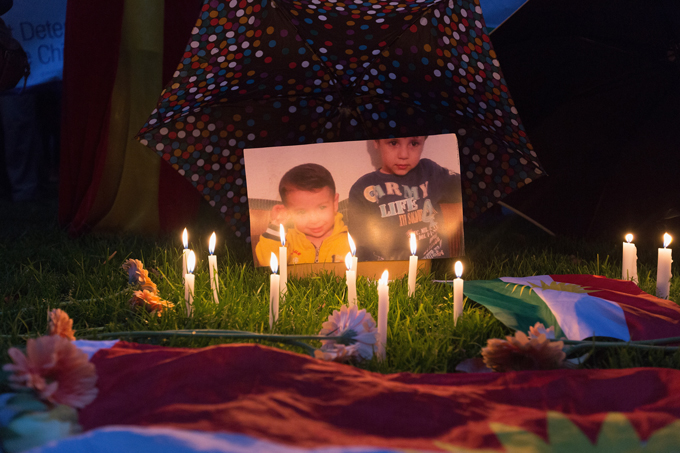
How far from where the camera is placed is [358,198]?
5.46 feet

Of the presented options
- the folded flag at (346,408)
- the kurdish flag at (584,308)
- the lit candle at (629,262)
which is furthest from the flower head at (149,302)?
the lit candle at (629,262)

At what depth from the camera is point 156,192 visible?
2.36m

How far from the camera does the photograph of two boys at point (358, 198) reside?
5.39 feet

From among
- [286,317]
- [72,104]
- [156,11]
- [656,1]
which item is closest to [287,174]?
[286,317]

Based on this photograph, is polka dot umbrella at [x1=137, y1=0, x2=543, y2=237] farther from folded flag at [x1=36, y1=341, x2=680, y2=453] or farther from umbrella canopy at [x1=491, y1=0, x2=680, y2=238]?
folded flag at [x1=36, y1=341, x2=680, y2=453]

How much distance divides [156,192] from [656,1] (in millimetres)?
2196

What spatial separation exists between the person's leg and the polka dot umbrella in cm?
244

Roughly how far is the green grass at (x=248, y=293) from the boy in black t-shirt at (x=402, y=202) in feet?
0.43

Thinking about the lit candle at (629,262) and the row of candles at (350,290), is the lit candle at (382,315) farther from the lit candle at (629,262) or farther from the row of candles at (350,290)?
the lit candle at (629,262)

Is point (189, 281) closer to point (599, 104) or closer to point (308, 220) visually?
point (308, 220)

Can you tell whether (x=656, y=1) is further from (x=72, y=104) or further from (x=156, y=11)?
(x=72, y=104)

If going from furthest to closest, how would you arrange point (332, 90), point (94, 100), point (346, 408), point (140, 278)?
point (94, 100) < point (332, 90) < point (140, 278) < point (346, 408)

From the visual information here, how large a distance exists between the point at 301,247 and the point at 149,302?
0.52 metres

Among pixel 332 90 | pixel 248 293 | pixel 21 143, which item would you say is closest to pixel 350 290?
pixel 248 293
